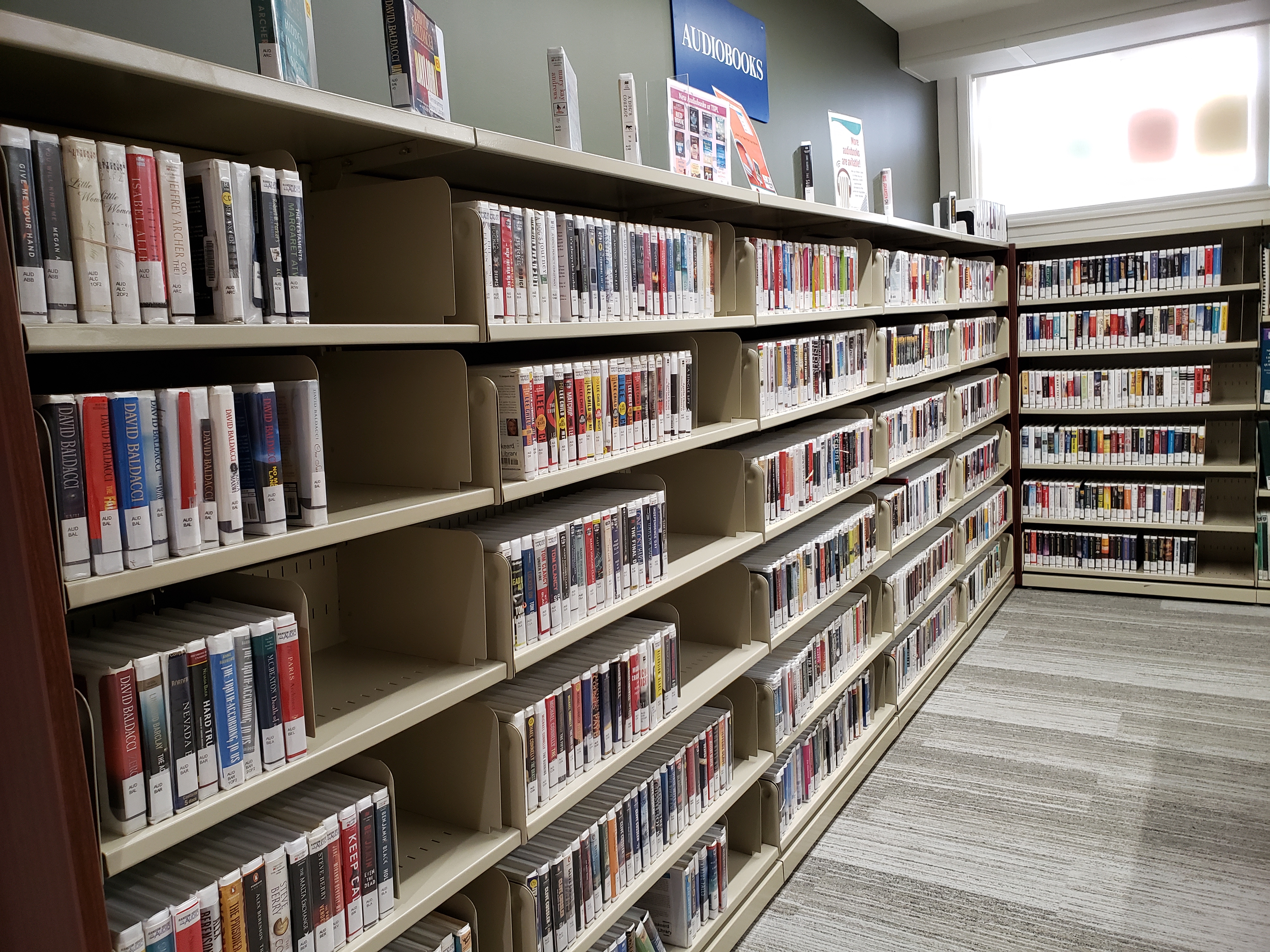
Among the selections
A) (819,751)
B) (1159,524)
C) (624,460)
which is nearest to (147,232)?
(624,460)

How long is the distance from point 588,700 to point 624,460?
1.61 ft

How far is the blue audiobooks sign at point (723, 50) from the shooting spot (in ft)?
10.7

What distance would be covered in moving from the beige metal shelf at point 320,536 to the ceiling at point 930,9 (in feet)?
13.5

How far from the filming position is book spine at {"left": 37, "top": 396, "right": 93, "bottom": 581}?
1.02 meters

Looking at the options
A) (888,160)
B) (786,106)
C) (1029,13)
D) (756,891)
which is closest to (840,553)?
(756,891)

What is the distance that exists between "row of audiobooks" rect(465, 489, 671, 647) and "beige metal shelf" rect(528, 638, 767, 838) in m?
0.31

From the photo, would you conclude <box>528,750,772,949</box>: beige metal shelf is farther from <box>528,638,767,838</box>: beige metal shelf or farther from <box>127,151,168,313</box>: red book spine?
<box>127,151,168,313</box>: red book spine

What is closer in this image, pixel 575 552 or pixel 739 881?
pixel 575 552

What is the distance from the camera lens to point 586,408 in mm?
1929

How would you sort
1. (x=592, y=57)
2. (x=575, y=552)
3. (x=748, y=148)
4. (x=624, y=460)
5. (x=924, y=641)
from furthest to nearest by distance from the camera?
(x=924, y=641)
(x=748, y=148)
(x=592, y=57)
(x=624, y=460)
(x=575, y=552)

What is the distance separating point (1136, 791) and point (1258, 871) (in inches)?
19.5

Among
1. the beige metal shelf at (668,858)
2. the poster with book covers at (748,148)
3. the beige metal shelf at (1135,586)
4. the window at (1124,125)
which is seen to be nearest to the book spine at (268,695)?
the beige metal shelf at (668,858)

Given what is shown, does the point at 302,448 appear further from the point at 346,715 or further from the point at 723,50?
the point at 723,50

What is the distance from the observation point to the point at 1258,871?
2.76 m
